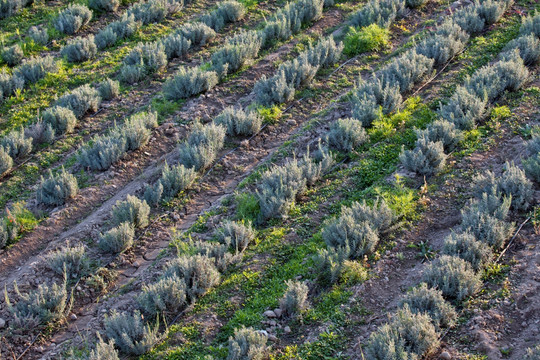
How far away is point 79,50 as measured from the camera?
12070mm

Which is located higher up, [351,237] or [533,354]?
[533,354]

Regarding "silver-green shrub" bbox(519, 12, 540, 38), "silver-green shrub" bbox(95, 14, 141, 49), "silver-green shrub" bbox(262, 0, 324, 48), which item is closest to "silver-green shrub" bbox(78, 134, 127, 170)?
"silver-green shrub" bbox(95, 14, 141, 49)

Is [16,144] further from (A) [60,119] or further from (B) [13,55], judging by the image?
(B) [13,55]

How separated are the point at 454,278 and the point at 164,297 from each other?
3323 millimetres

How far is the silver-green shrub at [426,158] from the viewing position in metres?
8.14

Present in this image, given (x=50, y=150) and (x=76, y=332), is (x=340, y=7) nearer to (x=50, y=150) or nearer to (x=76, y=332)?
(x=50, y=150)

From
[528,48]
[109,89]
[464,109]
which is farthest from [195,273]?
[528,48]

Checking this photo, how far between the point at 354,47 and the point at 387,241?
5715 millimetres

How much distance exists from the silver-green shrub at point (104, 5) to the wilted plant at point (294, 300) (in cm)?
1026

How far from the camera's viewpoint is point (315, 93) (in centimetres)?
1066

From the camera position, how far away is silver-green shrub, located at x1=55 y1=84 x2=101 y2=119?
1033 centimetres

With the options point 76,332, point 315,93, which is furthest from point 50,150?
point 315,93

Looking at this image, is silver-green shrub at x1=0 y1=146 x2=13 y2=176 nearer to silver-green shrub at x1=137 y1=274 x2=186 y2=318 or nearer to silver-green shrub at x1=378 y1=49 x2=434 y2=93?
silver-green shrub at x1=137 y1=274 x2=186 y2=318

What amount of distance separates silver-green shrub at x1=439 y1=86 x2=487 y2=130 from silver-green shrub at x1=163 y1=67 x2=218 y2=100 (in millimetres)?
4329
